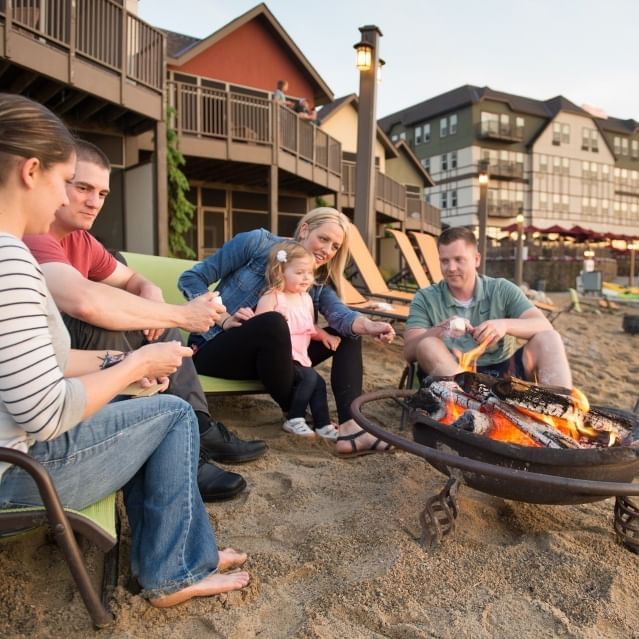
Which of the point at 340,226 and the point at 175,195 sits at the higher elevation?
the point at 175,195

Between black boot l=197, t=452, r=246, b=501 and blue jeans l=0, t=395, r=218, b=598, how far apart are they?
0.54 metres

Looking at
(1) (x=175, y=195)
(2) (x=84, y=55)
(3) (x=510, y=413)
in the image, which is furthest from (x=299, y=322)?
(1) (x=175, y=195)

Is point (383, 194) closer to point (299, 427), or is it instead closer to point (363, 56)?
point (363, 56)

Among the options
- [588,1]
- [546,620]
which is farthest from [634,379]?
[588,1]

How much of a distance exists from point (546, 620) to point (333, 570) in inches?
24.4

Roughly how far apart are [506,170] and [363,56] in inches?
1545

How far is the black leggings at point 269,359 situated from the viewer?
2725 millimetres

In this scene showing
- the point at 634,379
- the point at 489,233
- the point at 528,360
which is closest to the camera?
the point at 528,360

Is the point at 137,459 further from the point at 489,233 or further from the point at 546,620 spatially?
the point at 489,233

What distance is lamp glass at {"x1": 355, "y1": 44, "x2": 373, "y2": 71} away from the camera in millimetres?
6621

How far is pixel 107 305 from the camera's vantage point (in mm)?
1719

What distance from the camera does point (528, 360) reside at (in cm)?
279

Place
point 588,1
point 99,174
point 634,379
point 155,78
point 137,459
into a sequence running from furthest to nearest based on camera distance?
point 588,1
point 155,78
point 634,379
point 99,174
point 137,459

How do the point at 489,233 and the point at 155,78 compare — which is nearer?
the point at 155,78
